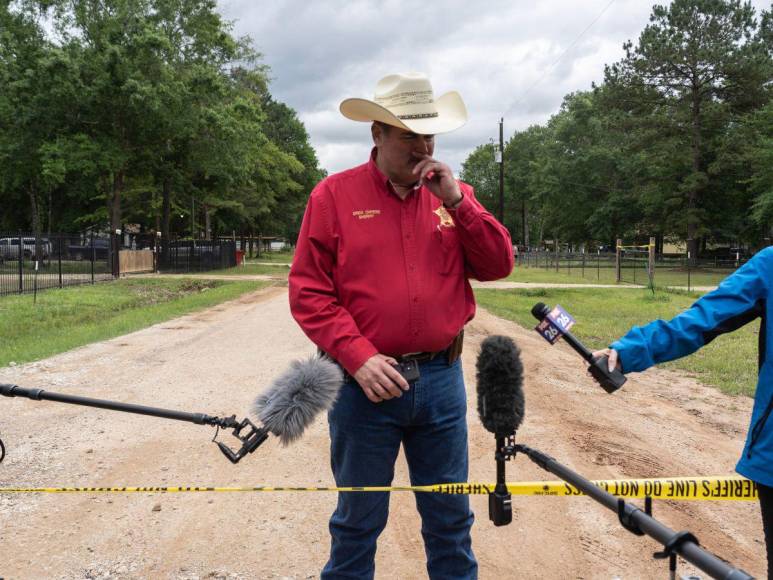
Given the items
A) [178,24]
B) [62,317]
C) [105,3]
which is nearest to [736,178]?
[178,24]

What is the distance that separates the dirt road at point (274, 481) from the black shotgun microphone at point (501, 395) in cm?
140

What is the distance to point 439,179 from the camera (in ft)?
7.75

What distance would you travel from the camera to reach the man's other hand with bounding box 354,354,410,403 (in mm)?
2318

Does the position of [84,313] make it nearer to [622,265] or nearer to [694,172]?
[622,265]

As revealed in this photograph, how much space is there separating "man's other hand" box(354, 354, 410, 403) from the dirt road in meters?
1.48

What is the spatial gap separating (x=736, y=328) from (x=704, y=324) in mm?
116

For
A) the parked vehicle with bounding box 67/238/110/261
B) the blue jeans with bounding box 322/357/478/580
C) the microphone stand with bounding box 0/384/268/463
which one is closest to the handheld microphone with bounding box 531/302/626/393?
the blue jeans with bounding box 322/357/478/580

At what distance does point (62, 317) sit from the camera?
15.4 meters

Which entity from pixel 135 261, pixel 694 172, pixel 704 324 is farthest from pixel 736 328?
pixel 694 172

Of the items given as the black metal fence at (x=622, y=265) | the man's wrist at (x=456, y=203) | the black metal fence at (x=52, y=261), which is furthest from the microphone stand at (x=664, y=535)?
the black metal fence at (x=622, y=265)

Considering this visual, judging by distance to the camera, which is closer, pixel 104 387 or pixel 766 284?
pixel 766 284

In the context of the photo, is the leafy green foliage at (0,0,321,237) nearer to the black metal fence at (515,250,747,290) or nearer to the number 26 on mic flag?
the black metal fence at (515,250,747,290)

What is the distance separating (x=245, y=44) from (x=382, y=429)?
4342 cm

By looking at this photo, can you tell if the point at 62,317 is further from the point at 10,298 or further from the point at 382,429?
the point at 382,429
